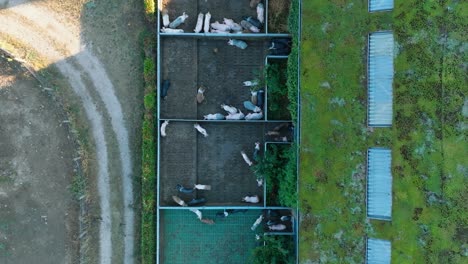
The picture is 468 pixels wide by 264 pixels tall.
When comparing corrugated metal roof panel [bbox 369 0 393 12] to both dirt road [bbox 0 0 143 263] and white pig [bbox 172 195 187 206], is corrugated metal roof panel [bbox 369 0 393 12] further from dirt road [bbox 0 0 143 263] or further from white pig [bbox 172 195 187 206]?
white pig [bbox 172 195 187 206]

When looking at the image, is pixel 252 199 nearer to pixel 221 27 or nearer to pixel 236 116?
pixel 236 116

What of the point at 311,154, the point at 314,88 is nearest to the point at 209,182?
the point at 311,154

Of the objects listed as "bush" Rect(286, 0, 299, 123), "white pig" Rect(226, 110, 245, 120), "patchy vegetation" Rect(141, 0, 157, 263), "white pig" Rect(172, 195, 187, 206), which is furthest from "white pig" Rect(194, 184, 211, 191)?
"bush" Rect(286, 0, 299, 123)

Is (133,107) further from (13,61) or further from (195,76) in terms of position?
(13,61)

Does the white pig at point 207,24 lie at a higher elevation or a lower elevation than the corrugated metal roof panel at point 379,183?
higher

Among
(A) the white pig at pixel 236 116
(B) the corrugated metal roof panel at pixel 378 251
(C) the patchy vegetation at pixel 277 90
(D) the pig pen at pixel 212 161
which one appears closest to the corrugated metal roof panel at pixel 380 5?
(C) the patchy vegetation at pixel 277 90

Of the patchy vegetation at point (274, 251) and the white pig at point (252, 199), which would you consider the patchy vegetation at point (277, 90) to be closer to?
the white pig at point (252, 199)
